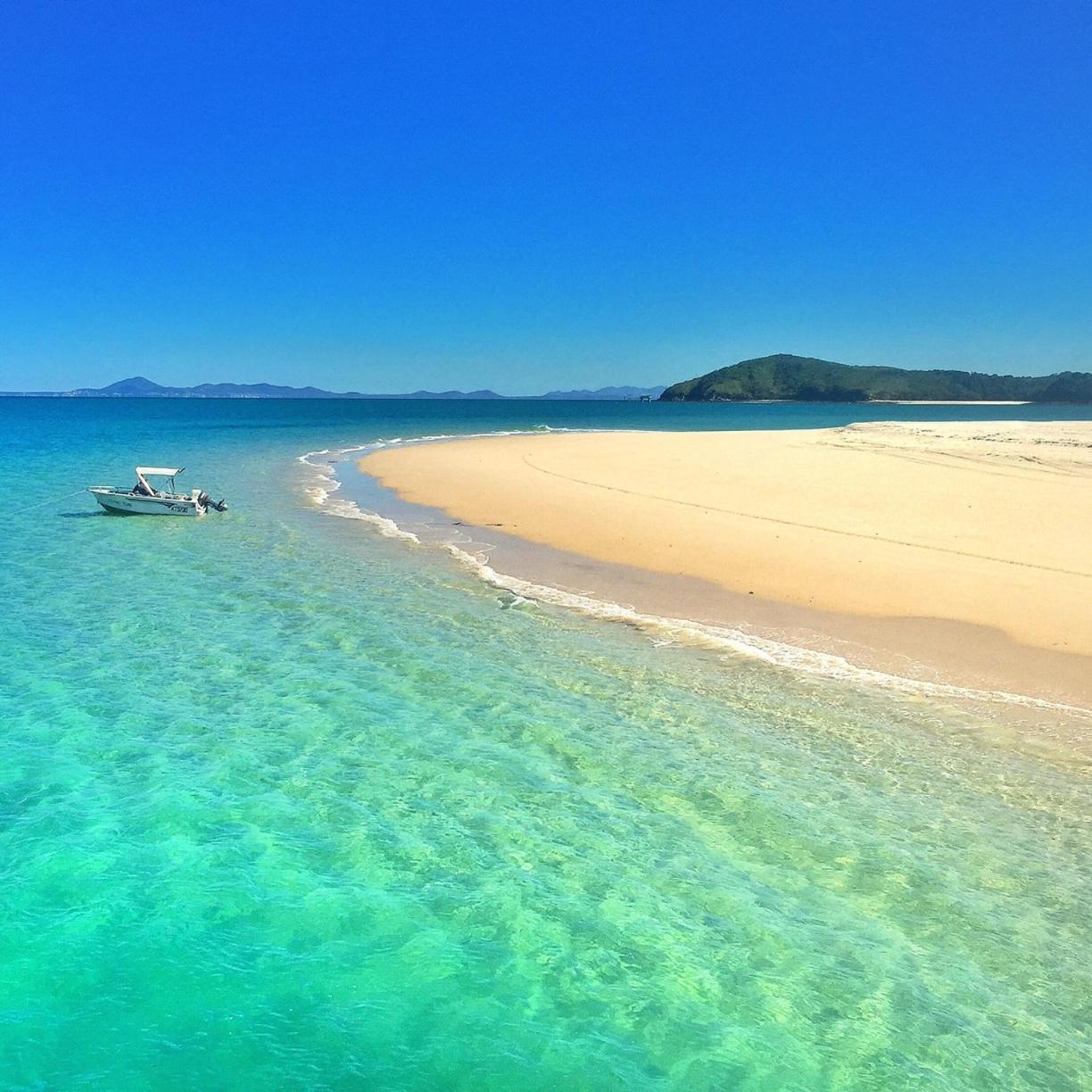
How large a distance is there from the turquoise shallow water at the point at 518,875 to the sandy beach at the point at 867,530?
2.68 meters

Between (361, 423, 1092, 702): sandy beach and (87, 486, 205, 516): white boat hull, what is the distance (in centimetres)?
766

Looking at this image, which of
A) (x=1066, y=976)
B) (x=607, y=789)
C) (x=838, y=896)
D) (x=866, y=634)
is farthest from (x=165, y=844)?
(x=866, y=634)

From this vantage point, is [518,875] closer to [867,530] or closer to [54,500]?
[867,530]

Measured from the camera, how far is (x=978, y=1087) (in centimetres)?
479

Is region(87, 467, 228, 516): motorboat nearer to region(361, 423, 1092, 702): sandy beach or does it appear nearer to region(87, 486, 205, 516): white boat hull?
region(87, 486, 205, 516): white boat hull

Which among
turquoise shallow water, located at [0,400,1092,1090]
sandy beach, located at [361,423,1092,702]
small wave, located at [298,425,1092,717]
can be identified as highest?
sandy beach, located at [361,423,1092,702]

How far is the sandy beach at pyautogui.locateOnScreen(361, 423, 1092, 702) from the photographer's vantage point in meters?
12.5

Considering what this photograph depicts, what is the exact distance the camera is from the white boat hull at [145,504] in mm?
24984

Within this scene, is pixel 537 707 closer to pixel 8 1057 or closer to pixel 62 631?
pixel 8 1057

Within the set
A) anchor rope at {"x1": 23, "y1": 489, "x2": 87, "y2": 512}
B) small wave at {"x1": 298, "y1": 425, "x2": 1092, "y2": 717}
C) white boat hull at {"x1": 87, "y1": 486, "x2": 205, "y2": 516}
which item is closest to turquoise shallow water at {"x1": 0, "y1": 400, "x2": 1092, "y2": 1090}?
small wave at {"x1": 298, "y1": 425, "x2": 1092, "y2": 717}

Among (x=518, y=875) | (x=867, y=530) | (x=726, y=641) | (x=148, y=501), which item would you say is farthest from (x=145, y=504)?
(x=518, y=875)

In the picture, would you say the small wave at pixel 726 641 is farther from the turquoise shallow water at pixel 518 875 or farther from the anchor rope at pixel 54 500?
the anchor rope at pixel 54 500

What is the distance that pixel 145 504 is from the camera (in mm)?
25203

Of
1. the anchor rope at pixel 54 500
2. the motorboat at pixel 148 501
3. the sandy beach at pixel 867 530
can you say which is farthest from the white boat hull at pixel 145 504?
the sandy beach at pixel 867 530
